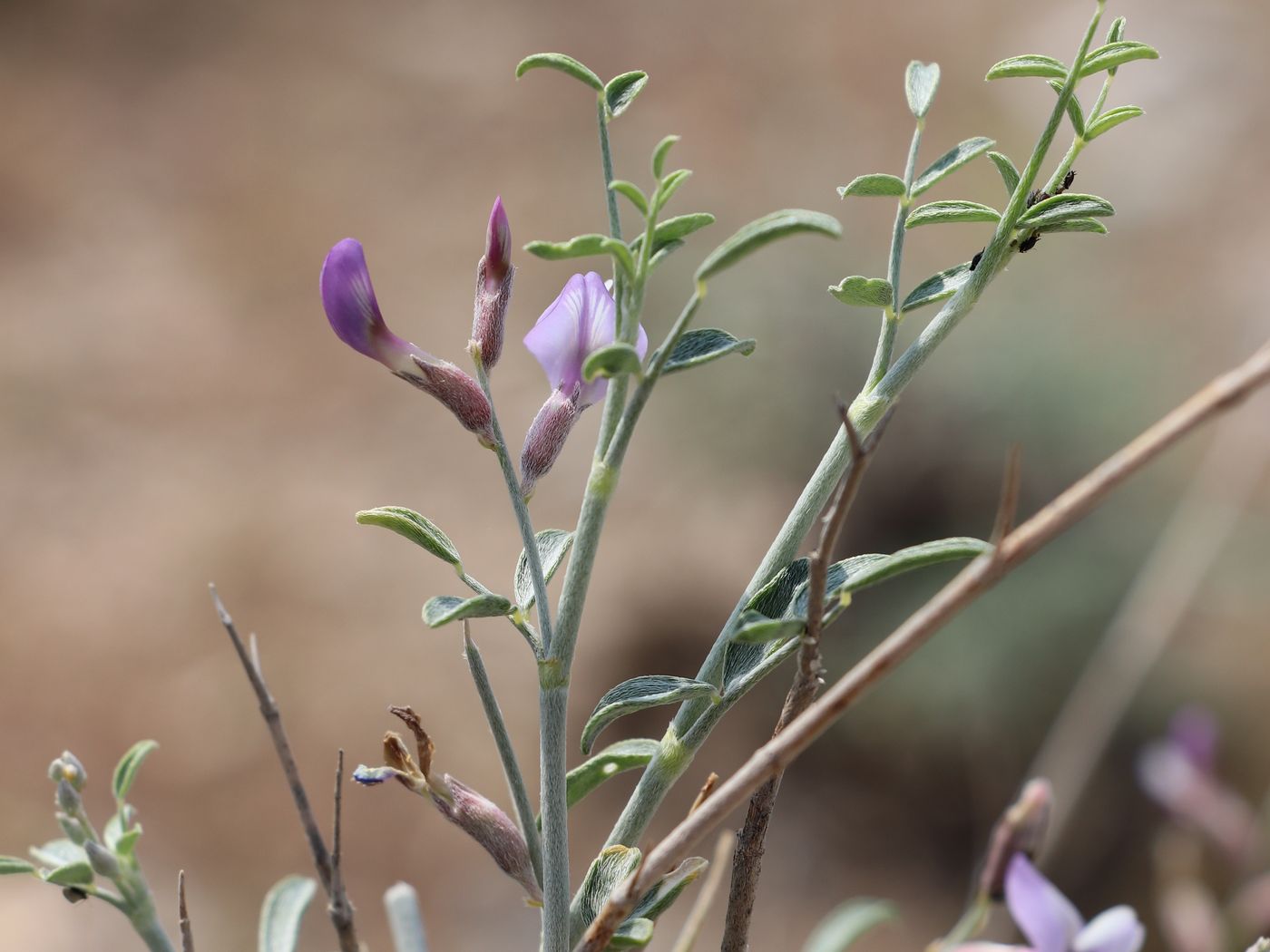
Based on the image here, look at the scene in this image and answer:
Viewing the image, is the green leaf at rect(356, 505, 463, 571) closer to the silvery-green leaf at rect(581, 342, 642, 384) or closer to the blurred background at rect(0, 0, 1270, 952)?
the silvery-green leaf at rect(581, 342, 642, 384)

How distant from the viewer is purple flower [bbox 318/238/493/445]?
13.7 inches

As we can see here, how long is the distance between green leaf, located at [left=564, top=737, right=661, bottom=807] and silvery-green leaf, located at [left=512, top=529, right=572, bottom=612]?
62 mm

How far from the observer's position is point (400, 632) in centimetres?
286

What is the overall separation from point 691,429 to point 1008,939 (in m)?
1.70

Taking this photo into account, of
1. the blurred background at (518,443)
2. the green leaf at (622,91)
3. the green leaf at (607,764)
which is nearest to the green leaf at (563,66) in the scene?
the green leaf at (622,91)

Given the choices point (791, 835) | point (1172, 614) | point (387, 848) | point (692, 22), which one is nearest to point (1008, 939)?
point (1172, 614)

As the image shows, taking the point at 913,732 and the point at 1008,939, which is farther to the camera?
the point at 913,732

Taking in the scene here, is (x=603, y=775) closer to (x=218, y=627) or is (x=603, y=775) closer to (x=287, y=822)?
(x=287, y=822)

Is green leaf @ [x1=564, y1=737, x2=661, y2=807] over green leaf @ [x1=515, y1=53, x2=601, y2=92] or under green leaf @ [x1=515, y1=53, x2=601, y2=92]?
Result: under

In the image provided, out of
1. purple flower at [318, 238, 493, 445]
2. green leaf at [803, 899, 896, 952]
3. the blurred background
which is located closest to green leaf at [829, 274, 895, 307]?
purple flower at [318, 238, 493, 445]

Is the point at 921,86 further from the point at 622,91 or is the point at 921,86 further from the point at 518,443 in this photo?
the point at 518,443

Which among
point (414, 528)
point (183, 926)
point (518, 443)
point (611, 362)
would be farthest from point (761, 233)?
point (518, 443)

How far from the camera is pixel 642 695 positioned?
0.34 m

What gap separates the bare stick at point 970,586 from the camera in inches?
10.3
